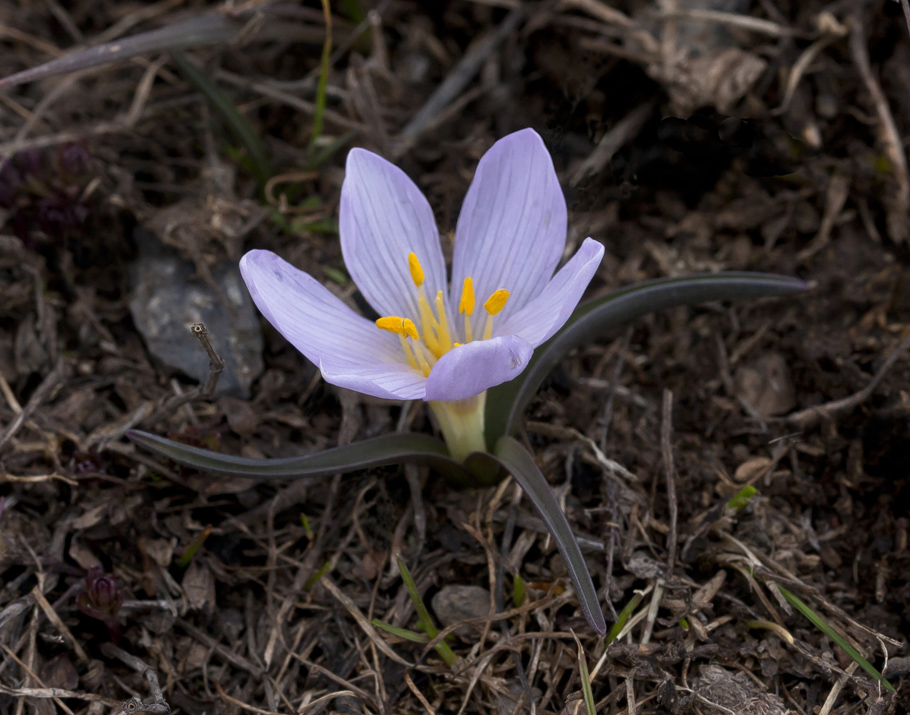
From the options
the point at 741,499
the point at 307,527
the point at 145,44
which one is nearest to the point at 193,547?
the point at 307,527

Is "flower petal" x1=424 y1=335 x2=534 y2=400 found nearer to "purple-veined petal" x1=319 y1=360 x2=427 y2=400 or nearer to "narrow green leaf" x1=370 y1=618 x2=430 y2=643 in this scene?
"purple-veined petal" x1=319 y1=360 x2=427 y2=400

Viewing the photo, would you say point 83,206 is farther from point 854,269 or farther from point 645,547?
point 854,269

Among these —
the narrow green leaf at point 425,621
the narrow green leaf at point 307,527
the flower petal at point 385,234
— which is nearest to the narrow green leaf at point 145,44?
the flower petal at point 385,234

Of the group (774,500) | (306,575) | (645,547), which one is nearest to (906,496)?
(774,500)

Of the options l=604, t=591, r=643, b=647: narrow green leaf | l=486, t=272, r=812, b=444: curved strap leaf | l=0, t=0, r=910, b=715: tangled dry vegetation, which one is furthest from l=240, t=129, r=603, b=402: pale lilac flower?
→ l=604, t=591, r=643, b=647: narrow green leaf

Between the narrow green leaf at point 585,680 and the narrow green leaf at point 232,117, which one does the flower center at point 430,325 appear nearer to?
the narrow green leaf at point 585,680

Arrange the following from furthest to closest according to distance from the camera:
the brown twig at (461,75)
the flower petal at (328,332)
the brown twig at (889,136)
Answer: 1. the brown twig at (461,75)
2. the brown twig at (889,136)
3. the flower petal at (328,332)

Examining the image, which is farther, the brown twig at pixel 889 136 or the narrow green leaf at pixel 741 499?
the brown twig at pixel 889 136

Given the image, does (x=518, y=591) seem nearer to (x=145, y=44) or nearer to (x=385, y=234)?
(x=385, y=234)
